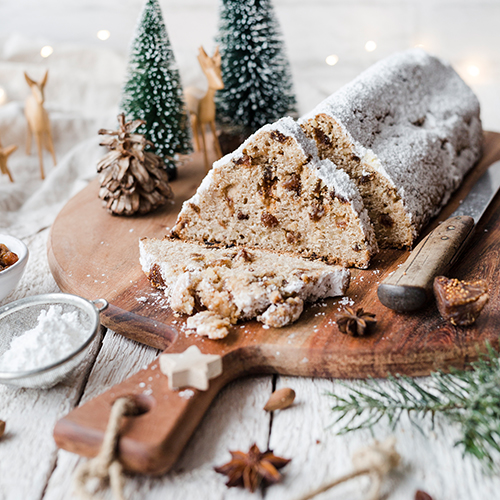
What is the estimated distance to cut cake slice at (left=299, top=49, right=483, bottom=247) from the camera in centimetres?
250

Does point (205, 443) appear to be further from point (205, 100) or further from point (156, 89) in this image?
point (205, 100)

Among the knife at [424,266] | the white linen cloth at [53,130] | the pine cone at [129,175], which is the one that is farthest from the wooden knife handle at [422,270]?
the white linen cloth at [53,130]

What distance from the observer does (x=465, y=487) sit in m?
1.49

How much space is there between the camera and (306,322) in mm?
2027

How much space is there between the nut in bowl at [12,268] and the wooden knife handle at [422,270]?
4.71 feet

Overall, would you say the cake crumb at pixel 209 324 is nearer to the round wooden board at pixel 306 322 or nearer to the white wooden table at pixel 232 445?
the round wooden board at pixel 306 322

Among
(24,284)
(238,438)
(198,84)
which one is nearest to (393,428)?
(238,438)

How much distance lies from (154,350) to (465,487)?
45.8 inches

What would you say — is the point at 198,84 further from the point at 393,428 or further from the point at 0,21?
the point at 393,428

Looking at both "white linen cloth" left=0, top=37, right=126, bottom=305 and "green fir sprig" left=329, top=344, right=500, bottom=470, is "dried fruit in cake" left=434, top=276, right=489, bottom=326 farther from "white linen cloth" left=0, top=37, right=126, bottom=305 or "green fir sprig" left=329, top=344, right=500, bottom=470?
"white linen cloth" left=0, top=37, right=126, bottom=305

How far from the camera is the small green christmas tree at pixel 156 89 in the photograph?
10.3 feet

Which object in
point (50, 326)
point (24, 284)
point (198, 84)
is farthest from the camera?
point (198, 84)

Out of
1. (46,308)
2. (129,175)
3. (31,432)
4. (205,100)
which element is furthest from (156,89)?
(31,432)

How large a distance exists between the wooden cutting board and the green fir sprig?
12cm
